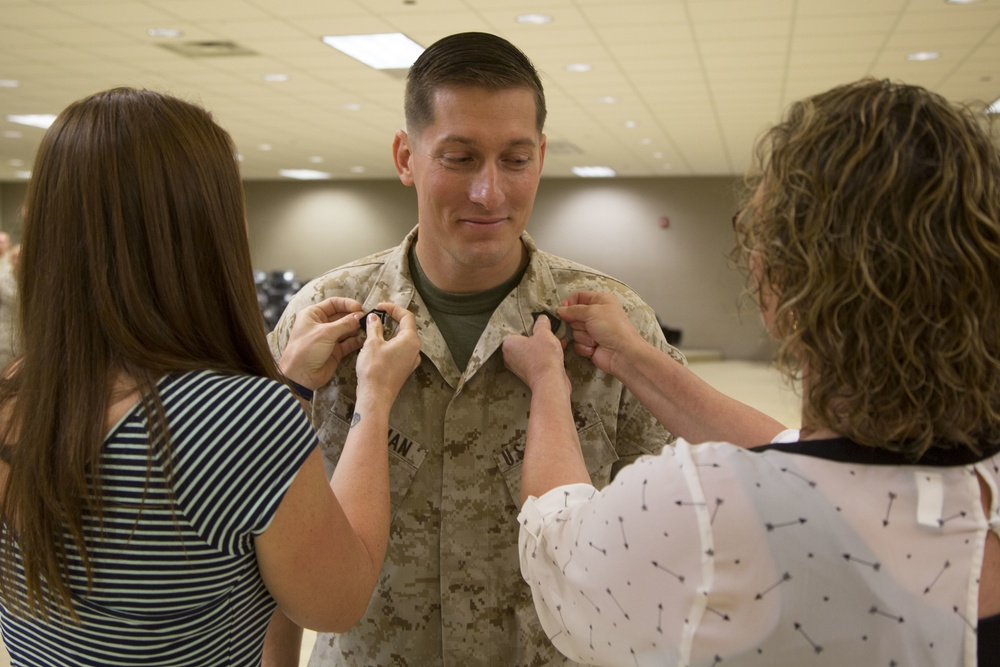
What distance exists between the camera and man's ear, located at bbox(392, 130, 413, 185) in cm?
194

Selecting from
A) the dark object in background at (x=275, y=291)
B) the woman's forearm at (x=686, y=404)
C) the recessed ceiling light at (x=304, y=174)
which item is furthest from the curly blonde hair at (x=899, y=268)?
the recessed ceiling light at (x=304, y=174)

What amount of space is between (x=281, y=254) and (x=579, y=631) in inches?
853

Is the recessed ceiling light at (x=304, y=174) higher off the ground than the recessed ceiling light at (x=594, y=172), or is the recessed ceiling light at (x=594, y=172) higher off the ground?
the recessed ceiling light at (x=594, y=172)


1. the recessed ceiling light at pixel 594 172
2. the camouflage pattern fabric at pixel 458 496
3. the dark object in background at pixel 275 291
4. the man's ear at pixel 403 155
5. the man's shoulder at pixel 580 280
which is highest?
the man's ear at pixel 403 155

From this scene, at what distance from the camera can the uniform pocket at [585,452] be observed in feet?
5.99

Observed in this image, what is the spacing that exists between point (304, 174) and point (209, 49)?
11942mm

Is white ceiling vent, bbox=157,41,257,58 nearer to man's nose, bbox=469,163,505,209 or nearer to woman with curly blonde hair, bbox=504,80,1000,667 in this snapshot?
man's nose, bbox=469,163,505,209

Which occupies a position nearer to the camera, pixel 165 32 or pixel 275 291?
pixel 165 32

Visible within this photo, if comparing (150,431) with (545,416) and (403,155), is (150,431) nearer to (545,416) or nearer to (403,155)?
(545,416)

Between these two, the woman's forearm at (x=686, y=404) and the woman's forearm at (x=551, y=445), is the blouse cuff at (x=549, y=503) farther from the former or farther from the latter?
the woman's forearm at (x=686, y=404)

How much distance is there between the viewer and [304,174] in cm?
2028

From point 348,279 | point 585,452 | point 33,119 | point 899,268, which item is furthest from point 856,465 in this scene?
point 33,119

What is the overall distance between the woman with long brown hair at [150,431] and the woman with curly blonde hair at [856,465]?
1.46 ft

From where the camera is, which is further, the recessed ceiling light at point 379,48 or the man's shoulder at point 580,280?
the recessed ceiling light at point 379,48
